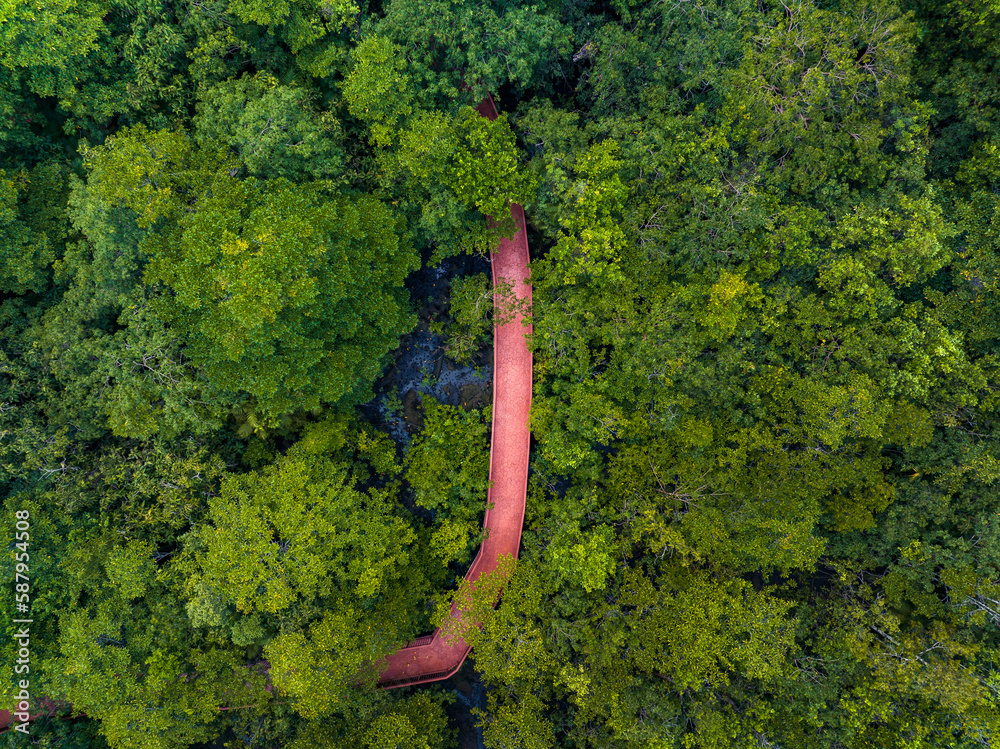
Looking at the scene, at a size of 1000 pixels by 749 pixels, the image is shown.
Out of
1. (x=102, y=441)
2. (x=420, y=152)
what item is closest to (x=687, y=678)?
(x=420, y=152)

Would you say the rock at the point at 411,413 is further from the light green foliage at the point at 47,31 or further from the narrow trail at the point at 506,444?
the light green foliage at the point at 47,31

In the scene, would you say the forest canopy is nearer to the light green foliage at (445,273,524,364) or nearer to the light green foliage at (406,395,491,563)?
the light green foliage at (445,273,524,364)

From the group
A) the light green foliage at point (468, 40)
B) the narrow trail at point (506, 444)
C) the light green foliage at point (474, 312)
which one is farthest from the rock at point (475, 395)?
the light green foliage at point (468, 40)

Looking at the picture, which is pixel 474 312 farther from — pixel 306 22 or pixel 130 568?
pixel 130 568

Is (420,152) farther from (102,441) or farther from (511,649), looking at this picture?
(511,649)

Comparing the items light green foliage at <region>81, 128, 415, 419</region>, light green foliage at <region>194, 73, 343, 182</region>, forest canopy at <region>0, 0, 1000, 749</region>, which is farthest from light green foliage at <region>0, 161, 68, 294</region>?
light green foliage at <region>194, 73, 343, 182</region>

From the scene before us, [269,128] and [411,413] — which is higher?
[269,128]

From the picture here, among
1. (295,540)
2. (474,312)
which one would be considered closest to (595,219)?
(474,312)
